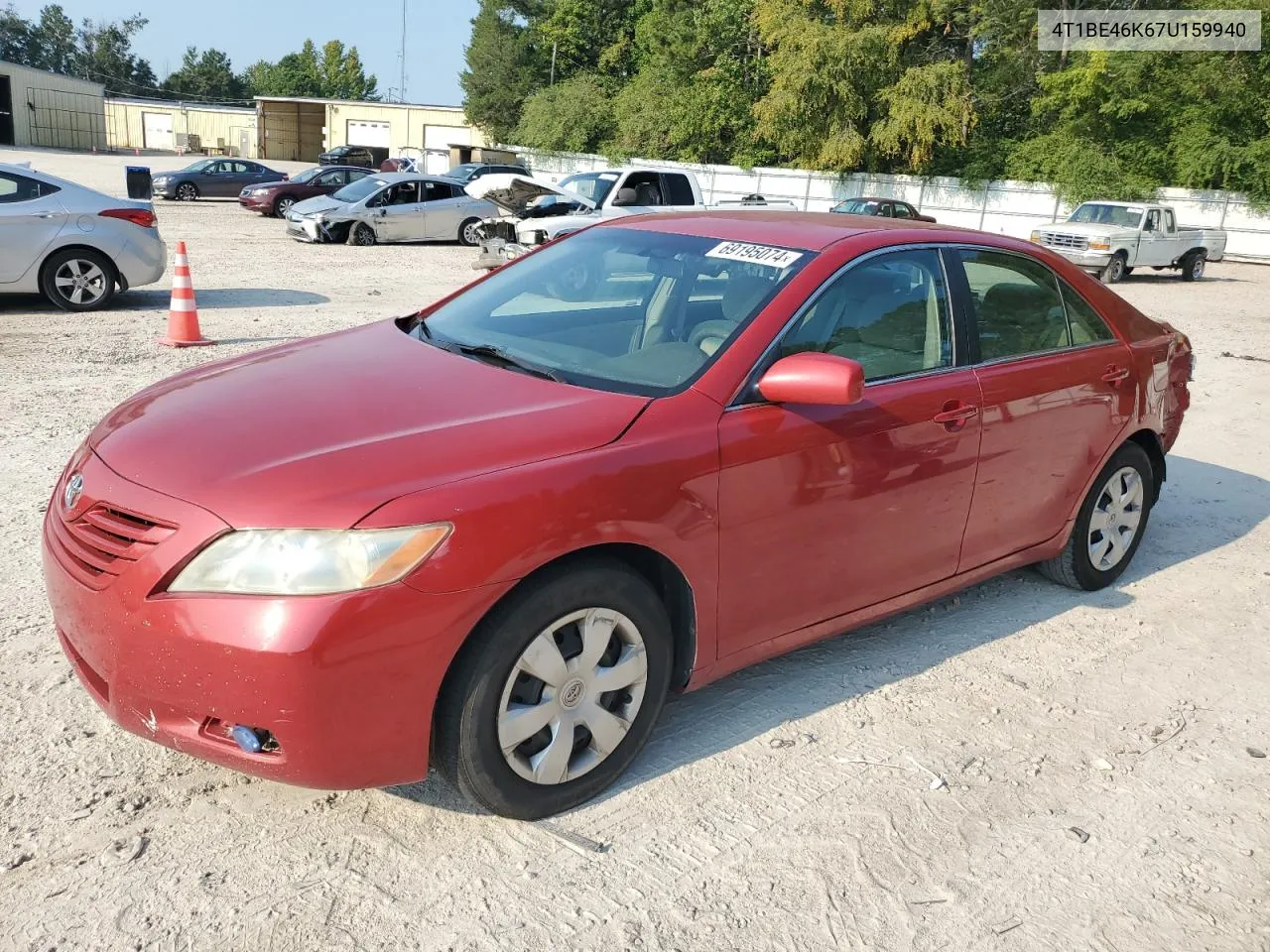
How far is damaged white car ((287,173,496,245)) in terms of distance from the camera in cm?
2127

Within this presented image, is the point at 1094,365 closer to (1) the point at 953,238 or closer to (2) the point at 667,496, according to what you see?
(1) the point at 953,238

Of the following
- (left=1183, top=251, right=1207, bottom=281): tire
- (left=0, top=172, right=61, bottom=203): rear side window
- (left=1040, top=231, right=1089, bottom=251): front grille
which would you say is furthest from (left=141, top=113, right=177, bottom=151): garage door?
(left=0, top=172, right=61, bottom=203): rear side window

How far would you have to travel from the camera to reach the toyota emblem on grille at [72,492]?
2.99 m

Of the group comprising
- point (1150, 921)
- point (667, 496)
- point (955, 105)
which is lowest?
point (1150, 921)

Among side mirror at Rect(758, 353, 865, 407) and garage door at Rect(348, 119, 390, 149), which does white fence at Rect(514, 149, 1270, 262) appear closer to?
garage door at Rect(348, 119, 390, 149)

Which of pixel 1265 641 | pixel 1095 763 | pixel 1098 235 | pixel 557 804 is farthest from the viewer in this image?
pixel 1098 235

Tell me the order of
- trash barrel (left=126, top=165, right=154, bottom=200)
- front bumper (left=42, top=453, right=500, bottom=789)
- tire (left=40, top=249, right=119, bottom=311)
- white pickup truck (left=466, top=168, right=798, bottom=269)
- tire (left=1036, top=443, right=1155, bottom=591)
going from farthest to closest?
white pickup truck (left=466, top=168, right=798, bottom=269) → trash barrel (left=126, top=165, right=154, bottom=200) → tire (left=40, top=249, right=119, bottom=311) → tire (left=1036, top=443, right=1155, bottom=591) → front bumper (left=42, top=453, right=500, bottom=789)

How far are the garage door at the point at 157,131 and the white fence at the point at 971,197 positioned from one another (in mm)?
44638

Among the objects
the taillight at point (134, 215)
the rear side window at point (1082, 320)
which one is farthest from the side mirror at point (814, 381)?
the taillight at point (134, 215)

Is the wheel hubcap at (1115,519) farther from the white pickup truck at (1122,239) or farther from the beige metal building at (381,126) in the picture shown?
the beige metal building at (381,126)

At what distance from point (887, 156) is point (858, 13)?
5243 mm

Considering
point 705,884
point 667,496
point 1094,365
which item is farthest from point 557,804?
point 1094,365

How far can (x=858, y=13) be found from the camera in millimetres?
39500

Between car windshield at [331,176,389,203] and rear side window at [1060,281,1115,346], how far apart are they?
19111 millimetres
